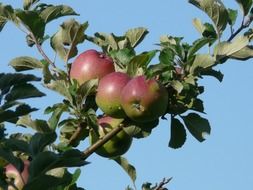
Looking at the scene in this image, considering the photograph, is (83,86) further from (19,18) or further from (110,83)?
(19,18)

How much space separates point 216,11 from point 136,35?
13.1 inches

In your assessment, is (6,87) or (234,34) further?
(234,34)

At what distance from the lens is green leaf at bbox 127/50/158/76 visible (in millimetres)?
2855

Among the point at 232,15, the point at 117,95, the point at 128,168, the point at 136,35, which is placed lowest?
the point at 128,168

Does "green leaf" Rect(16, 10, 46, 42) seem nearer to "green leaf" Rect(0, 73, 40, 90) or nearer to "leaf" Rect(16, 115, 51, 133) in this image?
"leaf" Rect(16, 115, 51, 133)

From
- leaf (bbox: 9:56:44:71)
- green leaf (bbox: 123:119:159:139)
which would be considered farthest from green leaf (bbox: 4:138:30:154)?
leaf (bbox: 9:56:44:71)

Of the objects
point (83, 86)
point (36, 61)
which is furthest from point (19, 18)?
point (83, 86)

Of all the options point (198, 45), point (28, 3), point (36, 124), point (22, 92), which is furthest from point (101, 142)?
point (28, 3)

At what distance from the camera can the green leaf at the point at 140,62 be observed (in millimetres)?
2855

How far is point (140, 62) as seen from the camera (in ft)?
9.41

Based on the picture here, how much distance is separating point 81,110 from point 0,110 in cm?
44

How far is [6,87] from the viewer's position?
8.60 feet

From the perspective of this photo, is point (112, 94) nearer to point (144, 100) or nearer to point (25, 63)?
point (144, 100)

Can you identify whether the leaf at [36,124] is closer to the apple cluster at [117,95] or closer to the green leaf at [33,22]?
the apple cluster at [117,95]
